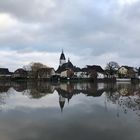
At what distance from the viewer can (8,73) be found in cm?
19925

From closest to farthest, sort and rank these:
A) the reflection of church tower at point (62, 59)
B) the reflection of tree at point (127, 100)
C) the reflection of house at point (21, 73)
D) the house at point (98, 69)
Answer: the reflection of tree at point (127, 100), the reflection of house at point (21, 73), the house at point (98, 69), the reflection of church tower at point (62, 59)

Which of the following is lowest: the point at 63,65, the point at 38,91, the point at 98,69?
the point at 38,91

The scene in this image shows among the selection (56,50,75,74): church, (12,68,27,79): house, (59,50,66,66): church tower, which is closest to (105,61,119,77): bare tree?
(56,50,75,74): church

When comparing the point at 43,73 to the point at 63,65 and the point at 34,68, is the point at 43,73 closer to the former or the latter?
the point at 34,68

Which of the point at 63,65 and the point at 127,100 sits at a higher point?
the point at 63,65

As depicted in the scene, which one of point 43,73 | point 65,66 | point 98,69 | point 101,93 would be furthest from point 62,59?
point 101,93

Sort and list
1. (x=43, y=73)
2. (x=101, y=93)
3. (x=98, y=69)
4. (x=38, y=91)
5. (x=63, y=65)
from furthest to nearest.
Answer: (x=63, y=65) → (x=98, y=69) → (x=43, y=73) → (x=38, y=91) → (x=101, y=93)

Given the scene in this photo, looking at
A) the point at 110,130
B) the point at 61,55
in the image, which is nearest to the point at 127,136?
the point at 110,130

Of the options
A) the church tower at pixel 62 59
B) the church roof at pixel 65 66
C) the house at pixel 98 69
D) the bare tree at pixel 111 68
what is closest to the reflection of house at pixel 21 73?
the church roof at pixel 65 66

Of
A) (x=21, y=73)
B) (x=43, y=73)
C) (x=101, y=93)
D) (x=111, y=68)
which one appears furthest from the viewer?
(x=21, y=73)

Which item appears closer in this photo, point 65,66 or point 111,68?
point 111,68

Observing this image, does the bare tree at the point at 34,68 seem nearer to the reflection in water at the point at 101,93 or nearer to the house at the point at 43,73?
the house at the point at 43,73

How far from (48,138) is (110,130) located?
354 cm

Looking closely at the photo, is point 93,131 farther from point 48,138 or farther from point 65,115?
point 65,115
